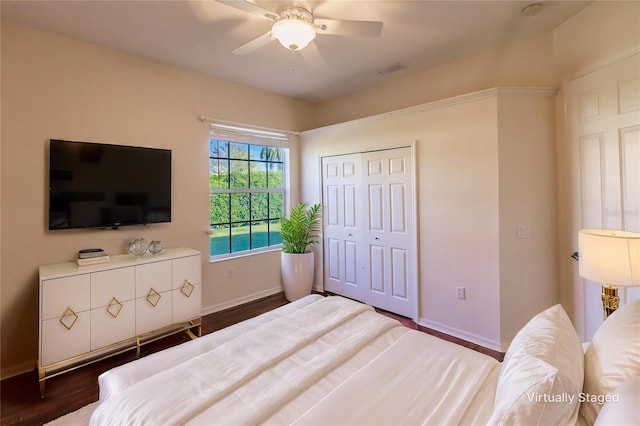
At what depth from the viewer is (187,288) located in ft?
9.34

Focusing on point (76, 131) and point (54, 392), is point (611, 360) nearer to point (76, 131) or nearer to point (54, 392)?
point (54, 392)

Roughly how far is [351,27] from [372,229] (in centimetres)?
226

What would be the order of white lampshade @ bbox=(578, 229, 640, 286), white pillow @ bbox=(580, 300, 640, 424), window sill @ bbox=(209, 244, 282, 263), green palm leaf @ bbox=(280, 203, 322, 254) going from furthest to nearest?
1. green palm leaf @ bbox=(280, 203, 322, 254)
2. window sill @ bbox=(209, 244, 282, 263)
3. white lampshade @ bbox=(578, 229, 640, 286)
4. white pillow @ bbox=(580, 300, 640, 424)

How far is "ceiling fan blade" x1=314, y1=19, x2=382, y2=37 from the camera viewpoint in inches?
74.2

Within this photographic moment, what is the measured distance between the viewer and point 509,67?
2865 mm

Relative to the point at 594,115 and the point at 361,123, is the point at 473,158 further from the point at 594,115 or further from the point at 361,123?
Result: the point at 361,123

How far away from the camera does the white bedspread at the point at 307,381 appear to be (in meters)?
1.08

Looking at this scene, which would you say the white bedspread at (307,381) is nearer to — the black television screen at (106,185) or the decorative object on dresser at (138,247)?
the decorative object on dresser at (138,247)

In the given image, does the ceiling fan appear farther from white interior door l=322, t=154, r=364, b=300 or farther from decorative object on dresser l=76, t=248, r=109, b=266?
decorative object on dresser l=76, t=248, r=109, b=266

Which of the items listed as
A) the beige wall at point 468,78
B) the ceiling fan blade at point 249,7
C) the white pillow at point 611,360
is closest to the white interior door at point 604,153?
the beige wall at point 468,78

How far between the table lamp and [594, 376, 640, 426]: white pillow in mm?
692

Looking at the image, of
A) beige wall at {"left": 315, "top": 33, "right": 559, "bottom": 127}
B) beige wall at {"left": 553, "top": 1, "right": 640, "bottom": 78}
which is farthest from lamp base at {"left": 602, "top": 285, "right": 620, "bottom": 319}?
beige wall at {"left": 315, "top": 33, "right": 559, "bottom": 127}

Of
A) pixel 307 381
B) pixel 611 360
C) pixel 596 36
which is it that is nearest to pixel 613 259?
pixel 611 360

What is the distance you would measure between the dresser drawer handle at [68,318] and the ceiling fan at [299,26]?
96.4 inches
